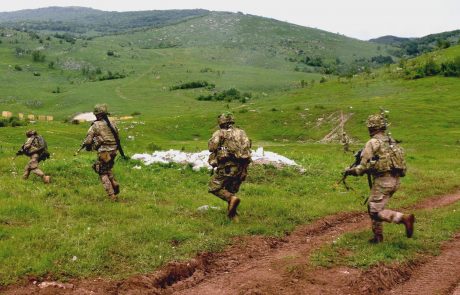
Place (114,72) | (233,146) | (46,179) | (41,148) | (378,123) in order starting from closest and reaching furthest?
(378,123), (233,146), (46,179), (41,148), (114,72)

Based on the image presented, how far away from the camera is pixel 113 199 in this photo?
16469mm

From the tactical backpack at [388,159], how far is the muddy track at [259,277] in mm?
2300

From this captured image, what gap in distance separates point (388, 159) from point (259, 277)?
14.5ft

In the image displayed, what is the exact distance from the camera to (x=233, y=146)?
48.9 feet

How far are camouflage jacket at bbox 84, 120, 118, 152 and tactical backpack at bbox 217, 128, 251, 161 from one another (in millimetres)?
3707

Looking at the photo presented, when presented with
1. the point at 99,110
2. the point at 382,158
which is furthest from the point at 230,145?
the point at 99,110

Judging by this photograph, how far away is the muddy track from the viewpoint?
10453 millimetres

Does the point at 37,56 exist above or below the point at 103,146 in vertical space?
above

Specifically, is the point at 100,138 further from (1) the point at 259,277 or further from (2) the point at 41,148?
(1) the point at 259,277

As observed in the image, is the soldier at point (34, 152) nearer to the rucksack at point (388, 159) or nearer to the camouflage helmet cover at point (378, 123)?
the camouflage helmet cover at point (378, 123)

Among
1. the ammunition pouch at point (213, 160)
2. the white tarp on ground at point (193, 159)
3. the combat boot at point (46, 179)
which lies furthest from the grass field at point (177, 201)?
the ammunition pouch at point (213, 160)

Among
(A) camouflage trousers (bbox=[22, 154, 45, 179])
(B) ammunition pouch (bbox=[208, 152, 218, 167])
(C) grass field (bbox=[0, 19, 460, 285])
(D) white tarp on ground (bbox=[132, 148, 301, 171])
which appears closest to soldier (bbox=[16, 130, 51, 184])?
(A) camouflage trousers (bbox=[22, 154, 45, 179])

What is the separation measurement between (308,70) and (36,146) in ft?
559

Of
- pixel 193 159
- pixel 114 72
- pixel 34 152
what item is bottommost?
pixel 193 159
